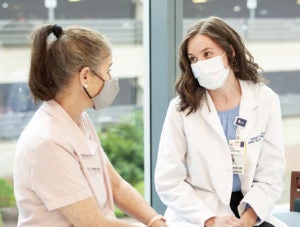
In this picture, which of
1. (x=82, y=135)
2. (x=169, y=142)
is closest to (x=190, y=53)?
(x=169, y=142)

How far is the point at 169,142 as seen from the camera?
258cm

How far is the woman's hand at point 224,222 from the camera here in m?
2.41

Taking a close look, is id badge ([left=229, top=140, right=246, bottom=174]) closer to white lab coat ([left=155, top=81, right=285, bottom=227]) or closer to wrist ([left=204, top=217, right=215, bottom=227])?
white lab coat ([left=155, top=81, right=285, bottom=227])

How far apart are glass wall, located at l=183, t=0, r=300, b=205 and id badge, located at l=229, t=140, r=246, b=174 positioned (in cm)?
124

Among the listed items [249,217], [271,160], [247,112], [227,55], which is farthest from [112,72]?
[249,217]

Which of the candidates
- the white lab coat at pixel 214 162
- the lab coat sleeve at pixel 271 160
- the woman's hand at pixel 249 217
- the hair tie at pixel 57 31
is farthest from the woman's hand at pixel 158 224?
the hair tie at pixel 57 31

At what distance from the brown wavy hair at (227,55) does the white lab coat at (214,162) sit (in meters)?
0.04

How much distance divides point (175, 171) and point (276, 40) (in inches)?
64.5

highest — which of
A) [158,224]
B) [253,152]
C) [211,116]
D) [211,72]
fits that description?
[211,72]

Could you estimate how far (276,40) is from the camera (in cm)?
381

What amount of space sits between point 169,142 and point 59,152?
2.65 ft

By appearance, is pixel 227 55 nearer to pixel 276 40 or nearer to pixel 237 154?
pixel 237 154

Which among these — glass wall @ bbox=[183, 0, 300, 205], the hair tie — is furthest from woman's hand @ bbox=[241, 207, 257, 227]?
glass wall @ bbox=[183, 0, 300, 205]

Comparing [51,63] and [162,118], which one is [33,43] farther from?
[162,118]
